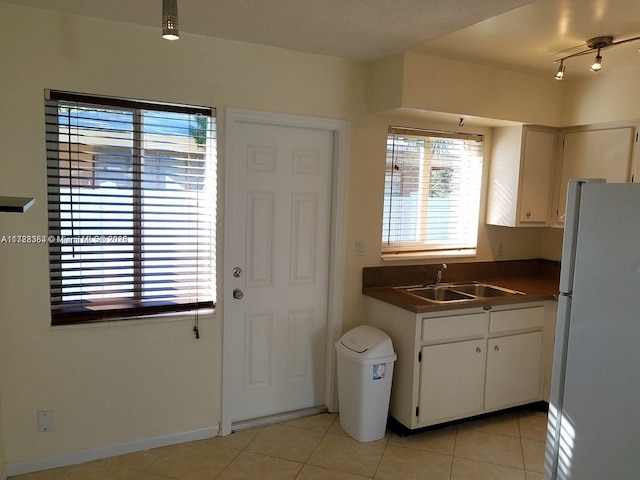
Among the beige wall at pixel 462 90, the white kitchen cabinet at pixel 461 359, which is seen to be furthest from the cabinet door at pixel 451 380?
the beige wall at pixel 462 90

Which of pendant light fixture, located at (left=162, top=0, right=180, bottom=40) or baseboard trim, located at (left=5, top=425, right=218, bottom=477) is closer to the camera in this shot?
pendant light fixture, located at (left=162, top=0, right=180, bottom=40)

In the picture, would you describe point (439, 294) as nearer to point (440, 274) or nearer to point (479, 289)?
point (440, 274)

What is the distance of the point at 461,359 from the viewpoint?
3186 mm

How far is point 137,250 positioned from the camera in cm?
282

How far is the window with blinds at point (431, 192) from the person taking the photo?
11.7 feet

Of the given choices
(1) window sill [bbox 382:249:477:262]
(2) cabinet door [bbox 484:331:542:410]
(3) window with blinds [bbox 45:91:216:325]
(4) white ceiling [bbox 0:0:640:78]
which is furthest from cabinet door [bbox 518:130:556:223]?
(3) window with blinds [bbox 45:91:216:325]

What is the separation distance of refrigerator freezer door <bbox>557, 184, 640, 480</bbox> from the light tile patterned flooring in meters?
1.01

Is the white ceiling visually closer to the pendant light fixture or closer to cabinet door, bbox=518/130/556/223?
cabinet door, bbox=518/130/556/223

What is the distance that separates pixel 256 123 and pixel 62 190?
1199mm

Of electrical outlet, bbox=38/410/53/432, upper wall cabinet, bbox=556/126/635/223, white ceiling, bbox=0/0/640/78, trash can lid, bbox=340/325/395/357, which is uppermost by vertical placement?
white ceiling, bbox=0/0/640/78

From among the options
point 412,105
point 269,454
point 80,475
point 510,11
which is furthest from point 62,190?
point 510,11

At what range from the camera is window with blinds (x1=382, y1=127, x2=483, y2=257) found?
3.57 m

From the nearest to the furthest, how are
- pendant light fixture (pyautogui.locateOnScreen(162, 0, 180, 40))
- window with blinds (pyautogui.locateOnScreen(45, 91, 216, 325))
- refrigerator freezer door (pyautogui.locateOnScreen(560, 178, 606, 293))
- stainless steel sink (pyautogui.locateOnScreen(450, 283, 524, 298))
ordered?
pendant light fixture (pyautogui.locateOnScreen(162, 0, 180, 40)) → refrigerator freezer door (pyautogui.locateOnScreen(560, 178, 606, 293)) → window with blinds (pyautogui.locateOnScreen(45, 91, 216, 325)) → stainless steel sink (pyautogui.locateOnScreen(450, 283, 524, 298))

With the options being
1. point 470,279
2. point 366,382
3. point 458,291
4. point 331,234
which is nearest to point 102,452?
point 366,382
